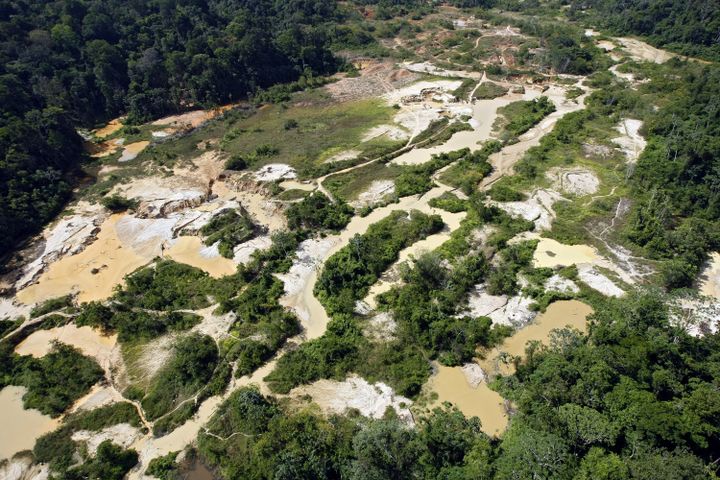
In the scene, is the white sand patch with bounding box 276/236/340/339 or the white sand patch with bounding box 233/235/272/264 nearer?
the white sand patch with bounding box 276/236/340/339

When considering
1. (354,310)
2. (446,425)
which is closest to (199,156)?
(354,310)

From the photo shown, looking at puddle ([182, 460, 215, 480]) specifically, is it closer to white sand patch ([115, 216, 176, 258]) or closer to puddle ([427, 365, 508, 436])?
puddle ([427, 365, 508, 436])

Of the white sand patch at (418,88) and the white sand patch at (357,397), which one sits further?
the white sand patch at (418,88)

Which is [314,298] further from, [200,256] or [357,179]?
[357,179]

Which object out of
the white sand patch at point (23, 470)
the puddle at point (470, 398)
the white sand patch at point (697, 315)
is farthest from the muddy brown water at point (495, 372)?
the white sand patch at point (23, 470)

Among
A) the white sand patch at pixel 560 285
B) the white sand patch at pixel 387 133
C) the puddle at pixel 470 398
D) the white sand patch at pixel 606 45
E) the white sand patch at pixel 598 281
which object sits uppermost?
the white sand patch at pixel 606 45

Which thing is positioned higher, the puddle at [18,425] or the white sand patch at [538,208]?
the white sand patch at [538,208]

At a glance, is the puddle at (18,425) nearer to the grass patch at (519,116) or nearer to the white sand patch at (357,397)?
the white sand patch at (357,397)

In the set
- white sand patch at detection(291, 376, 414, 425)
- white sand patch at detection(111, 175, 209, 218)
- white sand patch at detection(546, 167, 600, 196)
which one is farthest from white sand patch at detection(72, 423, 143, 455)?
white sand patch at detection(546, 167, 600, 196)
